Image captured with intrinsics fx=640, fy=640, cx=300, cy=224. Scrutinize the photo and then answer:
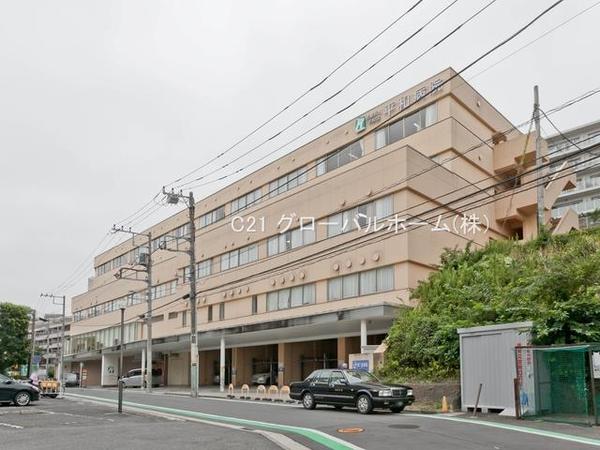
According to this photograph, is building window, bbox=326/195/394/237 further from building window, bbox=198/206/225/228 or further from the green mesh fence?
building window, bbox=198/206/225/228

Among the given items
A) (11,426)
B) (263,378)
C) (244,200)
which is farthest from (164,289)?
(11,426)

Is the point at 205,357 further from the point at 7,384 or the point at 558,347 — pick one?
the point at 558,347

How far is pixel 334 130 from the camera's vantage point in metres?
43.6

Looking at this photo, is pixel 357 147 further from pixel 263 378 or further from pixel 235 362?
pixel 235 362

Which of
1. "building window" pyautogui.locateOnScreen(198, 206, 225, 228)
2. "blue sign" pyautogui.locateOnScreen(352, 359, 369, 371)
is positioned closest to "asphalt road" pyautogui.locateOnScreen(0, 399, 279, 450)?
"blue sign" pyautogui.locateOnScreen(352, 359, 369, 371)

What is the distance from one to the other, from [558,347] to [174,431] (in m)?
9.84

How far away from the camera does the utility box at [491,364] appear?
1814 cm

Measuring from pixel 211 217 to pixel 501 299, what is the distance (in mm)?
36459

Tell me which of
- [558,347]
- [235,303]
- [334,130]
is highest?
[334,130]

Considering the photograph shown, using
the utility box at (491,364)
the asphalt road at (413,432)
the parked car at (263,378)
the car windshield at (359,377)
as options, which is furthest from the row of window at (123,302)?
the utility box at (491,364)

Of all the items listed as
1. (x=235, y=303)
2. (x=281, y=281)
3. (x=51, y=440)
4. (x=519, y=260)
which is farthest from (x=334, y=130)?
(x=51, y=440)

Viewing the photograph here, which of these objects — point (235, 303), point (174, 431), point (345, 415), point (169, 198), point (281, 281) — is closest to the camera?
point (174, 431)

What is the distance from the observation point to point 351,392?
20.3m

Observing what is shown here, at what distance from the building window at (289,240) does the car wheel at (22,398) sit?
19524 millimetres
